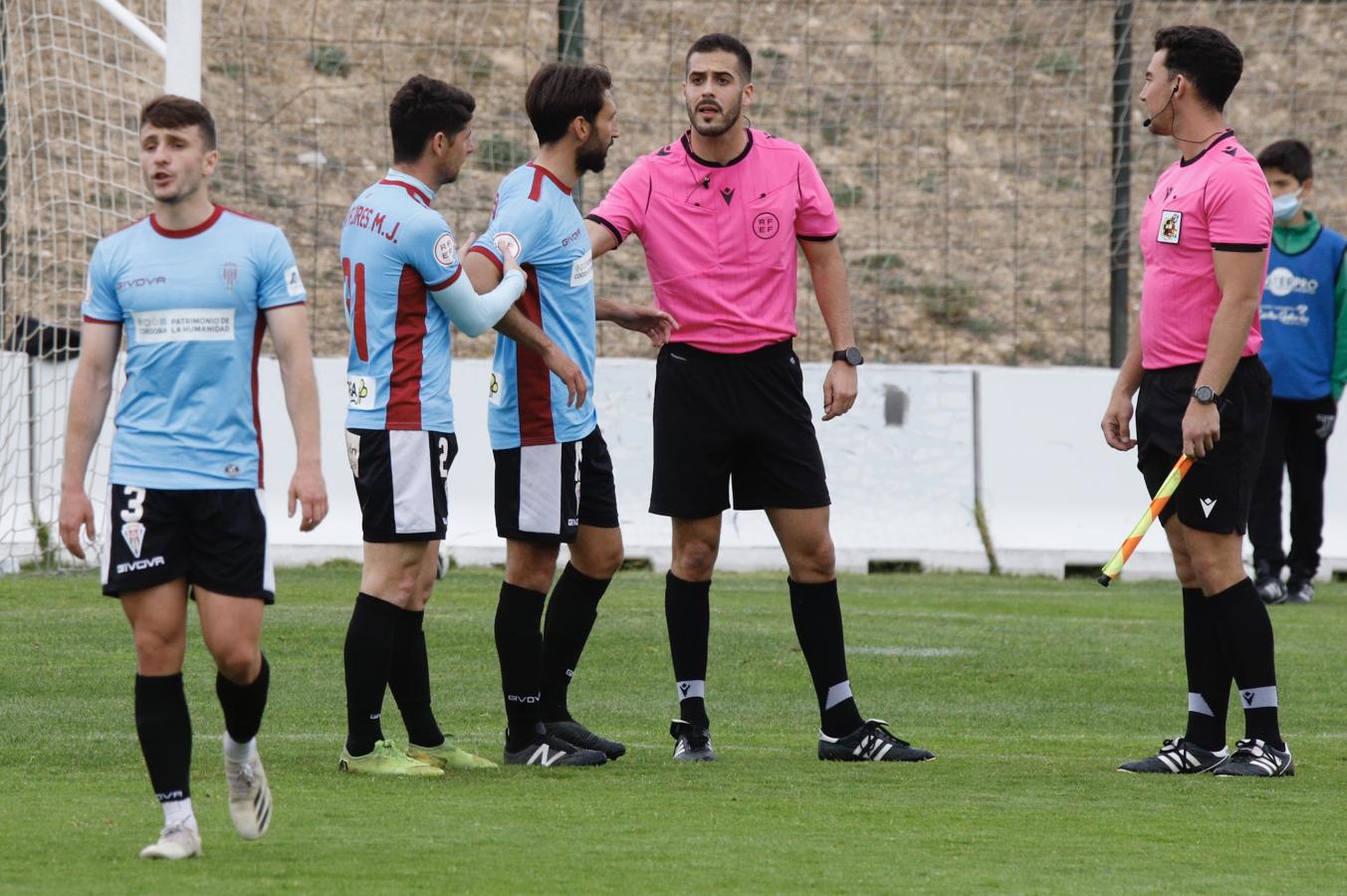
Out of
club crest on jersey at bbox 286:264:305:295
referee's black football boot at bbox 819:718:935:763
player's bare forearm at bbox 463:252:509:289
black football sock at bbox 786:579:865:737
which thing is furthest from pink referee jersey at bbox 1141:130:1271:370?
club crest on jersey at bbox 286:264:305:295

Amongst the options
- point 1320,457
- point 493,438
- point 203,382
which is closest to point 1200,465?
point 493,438

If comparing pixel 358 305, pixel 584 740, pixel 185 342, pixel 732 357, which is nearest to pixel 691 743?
pixel 584 740

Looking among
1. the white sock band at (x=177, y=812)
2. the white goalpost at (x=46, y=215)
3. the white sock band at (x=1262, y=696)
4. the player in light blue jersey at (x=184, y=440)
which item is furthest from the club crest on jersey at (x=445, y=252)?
the white goalpost at (x=46, y=215)

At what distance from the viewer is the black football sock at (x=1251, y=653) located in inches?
242

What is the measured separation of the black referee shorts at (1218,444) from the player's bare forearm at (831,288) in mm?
1011

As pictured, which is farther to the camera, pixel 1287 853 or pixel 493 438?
pixel 493 438

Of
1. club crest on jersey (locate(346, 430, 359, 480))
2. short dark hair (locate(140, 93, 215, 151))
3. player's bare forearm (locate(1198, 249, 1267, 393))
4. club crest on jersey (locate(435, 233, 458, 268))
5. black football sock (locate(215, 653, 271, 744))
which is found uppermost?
short dark hair (locate(140, 93, 215, 151))

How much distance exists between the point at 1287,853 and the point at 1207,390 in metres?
1.60

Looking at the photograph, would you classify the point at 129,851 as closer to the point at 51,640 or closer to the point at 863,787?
the point at 863,787

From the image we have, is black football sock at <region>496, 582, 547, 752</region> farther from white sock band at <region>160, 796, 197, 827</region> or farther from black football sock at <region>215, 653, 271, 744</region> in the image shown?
white sock band at <region>160, 796, 197, 827</region>

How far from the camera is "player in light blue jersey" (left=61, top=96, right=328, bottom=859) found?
15.4 feet

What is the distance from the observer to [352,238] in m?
5.86

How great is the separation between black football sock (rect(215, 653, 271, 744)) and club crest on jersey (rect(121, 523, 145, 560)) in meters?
0.39

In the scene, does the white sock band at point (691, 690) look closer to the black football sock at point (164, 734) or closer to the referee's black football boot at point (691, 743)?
the referee's black football boot at point (691, 743)
